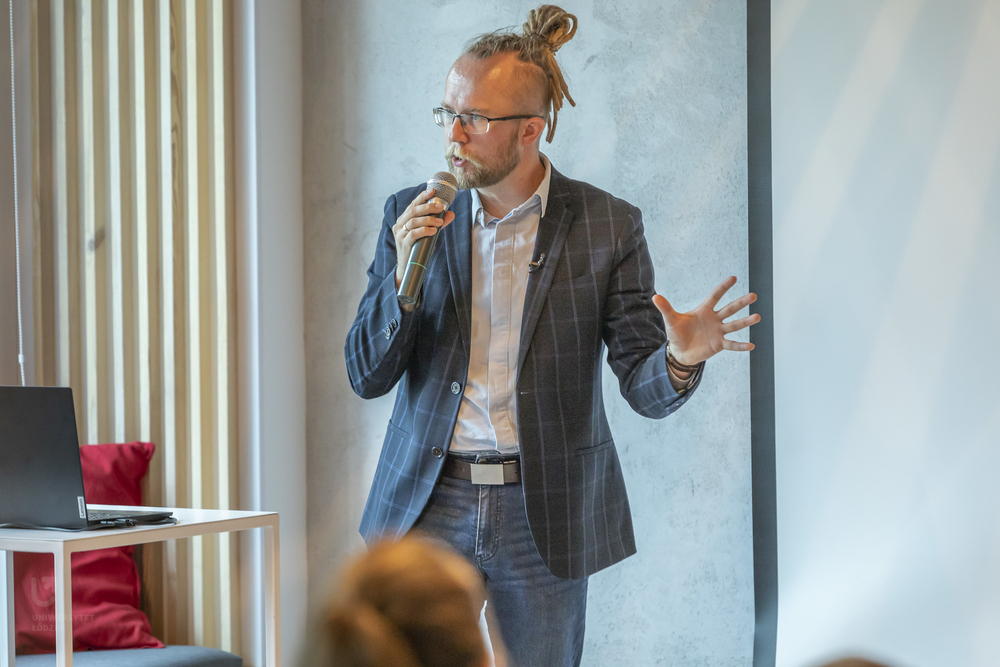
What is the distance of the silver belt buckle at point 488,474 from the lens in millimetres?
1811

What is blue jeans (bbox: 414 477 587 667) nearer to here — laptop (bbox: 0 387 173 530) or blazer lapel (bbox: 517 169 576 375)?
blazer lapel (bbox: 517 169 576 375)

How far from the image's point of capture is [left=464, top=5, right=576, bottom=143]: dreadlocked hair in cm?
192

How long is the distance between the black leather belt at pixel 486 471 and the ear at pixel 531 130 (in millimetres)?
708

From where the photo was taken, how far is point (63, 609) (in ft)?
5.17

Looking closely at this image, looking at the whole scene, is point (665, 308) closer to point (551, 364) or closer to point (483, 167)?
point (551, 364)

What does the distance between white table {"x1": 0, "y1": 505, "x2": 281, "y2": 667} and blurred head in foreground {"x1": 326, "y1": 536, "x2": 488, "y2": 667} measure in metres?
1.25

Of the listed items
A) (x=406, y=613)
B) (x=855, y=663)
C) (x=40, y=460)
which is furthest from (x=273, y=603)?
(x=855, y=663)

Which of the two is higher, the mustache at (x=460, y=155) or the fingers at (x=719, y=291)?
the mustache at (x=460, y=155)

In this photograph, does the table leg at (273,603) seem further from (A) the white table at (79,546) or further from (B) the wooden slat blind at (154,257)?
(B) the wooden slat blind at (154,257)

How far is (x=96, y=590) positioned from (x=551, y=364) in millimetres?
1578

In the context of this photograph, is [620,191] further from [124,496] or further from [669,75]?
[124,496]

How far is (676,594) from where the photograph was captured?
2557 millimetres

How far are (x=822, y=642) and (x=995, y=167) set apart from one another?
1142 mm

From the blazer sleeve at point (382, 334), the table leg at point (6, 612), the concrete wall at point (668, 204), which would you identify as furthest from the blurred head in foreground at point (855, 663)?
the concrete wall at point (668, 204)
